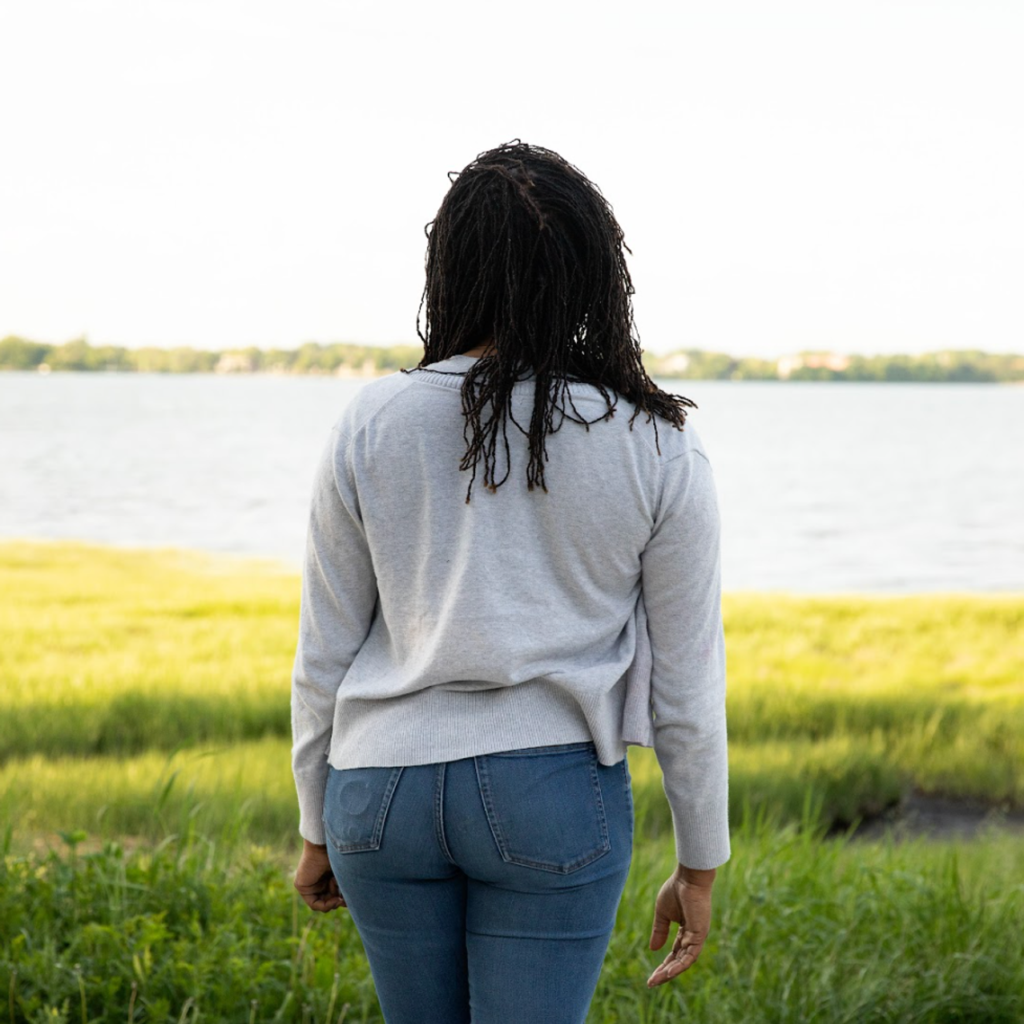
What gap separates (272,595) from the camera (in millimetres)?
13461

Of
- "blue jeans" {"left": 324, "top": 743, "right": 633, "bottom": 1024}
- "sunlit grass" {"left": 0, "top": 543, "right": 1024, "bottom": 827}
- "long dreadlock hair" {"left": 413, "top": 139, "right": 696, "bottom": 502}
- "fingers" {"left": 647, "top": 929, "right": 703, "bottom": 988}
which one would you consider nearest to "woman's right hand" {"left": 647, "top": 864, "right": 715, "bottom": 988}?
"fingers" {"left": 647, "top": 929, "right": 703, "bottom": 988}

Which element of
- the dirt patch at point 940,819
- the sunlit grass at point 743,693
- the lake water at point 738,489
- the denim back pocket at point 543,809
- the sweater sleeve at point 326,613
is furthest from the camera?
the lake water at point 738,489

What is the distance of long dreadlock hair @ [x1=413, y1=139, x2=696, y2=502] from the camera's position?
58.7 inches

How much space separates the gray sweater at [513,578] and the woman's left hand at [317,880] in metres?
0.22

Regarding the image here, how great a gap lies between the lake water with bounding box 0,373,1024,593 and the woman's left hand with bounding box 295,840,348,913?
136 cm

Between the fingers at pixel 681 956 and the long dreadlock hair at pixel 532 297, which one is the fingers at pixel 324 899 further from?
the long dreadlock hair at pixel 532 297

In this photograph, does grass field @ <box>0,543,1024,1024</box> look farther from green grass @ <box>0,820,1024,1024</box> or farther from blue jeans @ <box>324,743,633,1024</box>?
blue jeans @ <box>324,743,633,1024</box>

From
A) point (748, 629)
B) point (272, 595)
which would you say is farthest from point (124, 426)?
point (748, 629)

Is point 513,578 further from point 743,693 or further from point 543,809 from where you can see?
point 743,693

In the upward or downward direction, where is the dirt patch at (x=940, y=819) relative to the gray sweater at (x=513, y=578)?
downward

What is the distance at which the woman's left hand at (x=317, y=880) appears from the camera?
176 centimetres

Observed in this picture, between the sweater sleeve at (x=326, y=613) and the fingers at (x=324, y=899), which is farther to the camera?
the fingers at (x=324, y=899)

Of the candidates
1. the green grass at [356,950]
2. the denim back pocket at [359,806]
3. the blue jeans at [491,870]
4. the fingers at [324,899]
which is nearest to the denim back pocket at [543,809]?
the blue jeans at [491,870]

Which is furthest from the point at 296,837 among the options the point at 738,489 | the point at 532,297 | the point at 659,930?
the point at 738,489
